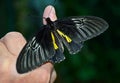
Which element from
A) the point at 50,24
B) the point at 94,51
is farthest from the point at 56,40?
the point at 94,51

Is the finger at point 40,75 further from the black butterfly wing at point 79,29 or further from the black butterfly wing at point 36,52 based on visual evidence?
the black butterfly wing at point 79,29

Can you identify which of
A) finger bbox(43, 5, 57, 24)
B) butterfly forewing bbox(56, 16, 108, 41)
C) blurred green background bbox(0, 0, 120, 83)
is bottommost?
blurred green background bbox(0, 0, 120, 83)

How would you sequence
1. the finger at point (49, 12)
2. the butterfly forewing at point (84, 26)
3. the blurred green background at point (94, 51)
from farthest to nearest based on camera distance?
Answer: the blurred green background at point (94, 51)
the butterfly forewing at point (84, 26)
the finger at point (49, 12)

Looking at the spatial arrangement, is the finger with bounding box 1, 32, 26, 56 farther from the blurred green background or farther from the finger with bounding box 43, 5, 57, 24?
the blurred green background

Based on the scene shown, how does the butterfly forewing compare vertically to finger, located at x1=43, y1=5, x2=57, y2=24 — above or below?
below

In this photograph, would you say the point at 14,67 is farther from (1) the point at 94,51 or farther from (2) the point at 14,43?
(1) the point at 94,51

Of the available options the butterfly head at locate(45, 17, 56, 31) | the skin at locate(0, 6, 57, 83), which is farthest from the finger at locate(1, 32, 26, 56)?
the butterfly head at locate(45, 17, 56, 31)

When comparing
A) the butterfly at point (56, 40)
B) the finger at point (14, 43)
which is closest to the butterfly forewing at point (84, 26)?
the butterfly at point (56, 40)
